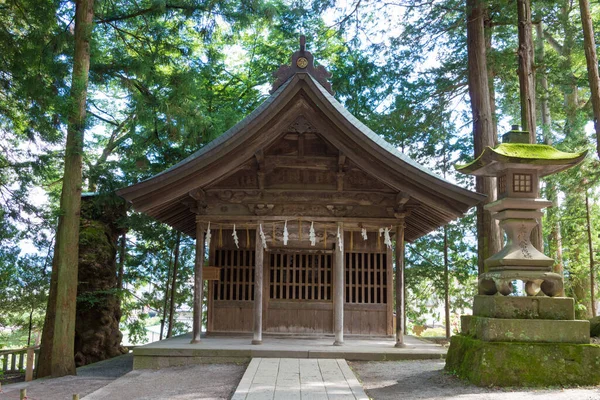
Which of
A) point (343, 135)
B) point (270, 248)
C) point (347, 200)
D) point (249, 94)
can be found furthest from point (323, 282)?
point (249, 94)

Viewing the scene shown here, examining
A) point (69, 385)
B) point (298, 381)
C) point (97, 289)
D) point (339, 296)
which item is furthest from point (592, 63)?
point (97, 289)

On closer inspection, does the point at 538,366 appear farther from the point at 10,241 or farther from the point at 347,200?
the point at 10,241

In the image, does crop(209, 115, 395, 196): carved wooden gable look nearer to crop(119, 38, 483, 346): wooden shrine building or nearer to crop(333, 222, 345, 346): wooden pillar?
crop(119, 38, 483, 346): wooden shrine building

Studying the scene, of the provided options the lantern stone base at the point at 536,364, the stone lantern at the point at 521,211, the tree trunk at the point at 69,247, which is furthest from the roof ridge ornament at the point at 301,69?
the lantern stone base at the point at 536,364

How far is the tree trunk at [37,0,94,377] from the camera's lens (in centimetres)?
977

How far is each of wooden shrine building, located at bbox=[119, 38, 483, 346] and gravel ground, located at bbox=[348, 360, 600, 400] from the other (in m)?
1.76

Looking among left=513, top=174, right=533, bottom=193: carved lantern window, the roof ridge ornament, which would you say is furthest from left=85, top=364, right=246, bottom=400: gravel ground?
the roof ridge ornament

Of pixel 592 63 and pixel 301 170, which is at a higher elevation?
pixel 592 63

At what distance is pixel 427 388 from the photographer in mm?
6234

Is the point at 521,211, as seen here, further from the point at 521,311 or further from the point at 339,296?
the point at 339,296

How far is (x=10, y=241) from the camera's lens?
11.4 meters

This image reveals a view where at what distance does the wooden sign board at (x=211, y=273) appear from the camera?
10.8m

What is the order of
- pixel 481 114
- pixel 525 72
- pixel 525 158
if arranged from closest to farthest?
pixel 525 158
pixel 525 72
pixel 481 114

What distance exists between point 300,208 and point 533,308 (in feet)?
15.9
